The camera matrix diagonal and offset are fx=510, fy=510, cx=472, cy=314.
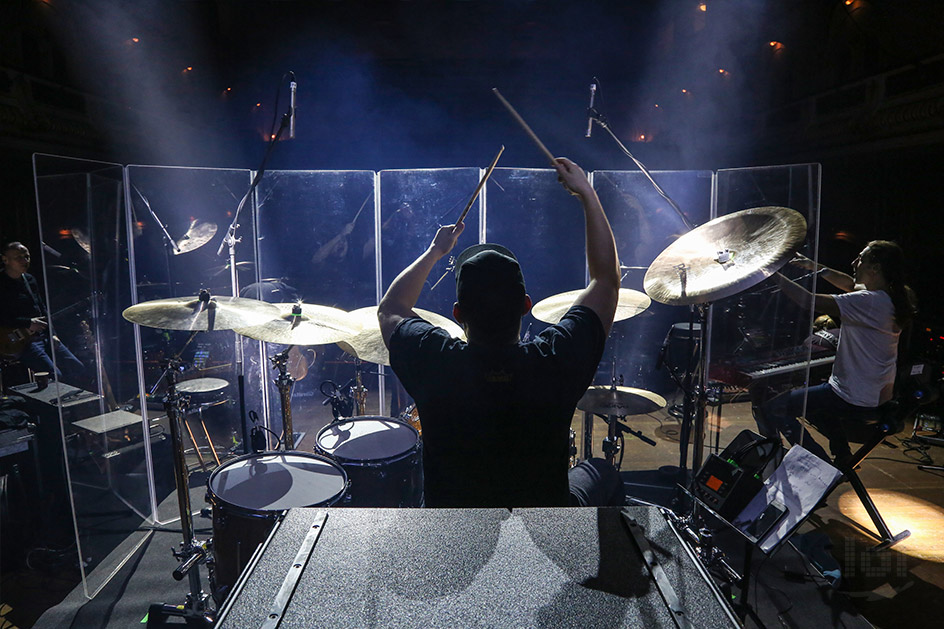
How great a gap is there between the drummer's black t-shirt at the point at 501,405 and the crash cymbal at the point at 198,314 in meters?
1.87

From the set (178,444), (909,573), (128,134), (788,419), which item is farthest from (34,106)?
(909,573)

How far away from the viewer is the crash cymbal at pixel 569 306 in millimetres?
3516

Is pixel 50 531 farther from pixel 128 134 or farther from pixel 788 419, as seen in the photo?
pixel 128 134

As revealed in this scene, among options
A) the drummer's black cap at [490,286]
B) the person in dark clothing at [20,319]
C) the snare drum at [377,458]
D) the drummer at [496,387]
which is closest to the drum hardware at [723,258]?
the drummer at [496,387]

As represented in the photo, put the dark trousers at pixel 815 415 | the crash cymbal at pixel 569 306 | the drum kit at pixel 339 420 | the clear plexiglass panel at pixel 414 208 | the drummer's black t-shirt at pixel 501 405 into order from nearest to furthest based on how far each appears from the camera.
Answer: the drummer's black t-shirt at pixel 501 405
the drum kit at pixel 339 420
the crash cymbal at pixel 569 306
the dark trousers at pixel 815 415
the clear plexiglass panel at pixel 414 208

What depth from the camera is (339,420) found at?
3332mm

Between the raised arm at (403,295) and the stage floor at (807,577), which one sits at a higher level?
the raised arm at (403,295)

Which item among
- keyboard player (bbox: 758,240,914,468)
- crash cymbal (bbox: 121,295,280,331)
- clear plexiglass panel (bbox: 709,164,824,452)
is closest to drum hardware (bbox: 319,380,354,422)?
crash cymbal (bbox: 121,295,280,331)

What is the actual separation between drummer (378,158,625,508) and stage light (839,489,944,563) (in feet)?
11.9

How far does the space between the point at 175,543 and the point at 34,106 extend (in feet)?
26.1

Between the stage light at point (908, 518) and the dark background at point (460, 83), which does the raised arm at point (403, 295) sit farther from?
the dark background at point (460, 83)

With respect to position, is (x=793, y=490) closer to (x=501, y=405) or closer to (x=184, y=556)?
(x=501, y=405)

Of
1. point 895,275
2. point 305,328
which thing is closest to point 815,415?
point 895,275

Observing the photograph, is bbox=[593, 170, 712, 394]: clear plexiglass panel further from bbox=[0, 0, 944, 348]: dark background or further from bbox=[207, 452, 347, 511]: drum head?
bbox=[0, 0, 944, 348]: dark background
